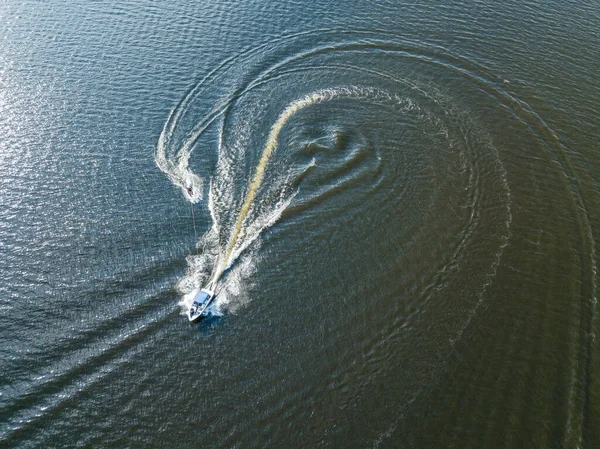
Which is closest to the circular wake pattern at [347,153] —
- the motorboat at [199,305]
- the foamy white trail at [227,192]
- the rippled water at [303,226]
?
the foamy white trail at [227,192]

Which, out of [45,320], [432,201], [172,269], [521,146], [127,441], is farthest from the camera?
[521,146]

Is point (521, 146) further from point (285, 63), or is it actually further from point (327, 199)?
point (285, 63)

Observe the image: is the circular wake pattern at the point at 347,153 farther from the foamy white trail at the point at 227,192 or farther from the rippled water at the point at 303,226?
the rippled water at the point at 303,226

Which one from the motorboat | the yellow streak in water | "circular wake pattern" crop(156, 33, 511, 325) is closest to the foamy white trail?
the yellow streak in water

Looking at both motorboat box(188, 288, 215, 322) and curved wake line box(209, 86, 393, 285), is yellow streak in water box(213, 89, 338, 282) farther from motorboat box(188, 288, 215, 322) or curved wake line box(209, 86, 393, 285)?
motorboat box(188, 288, 215, 322)

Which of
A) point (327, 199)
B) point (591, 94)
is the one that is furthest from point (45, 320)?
point (591, 94)

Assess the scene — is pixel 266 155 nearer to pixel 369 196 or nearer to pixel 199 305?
pixel 369 196
